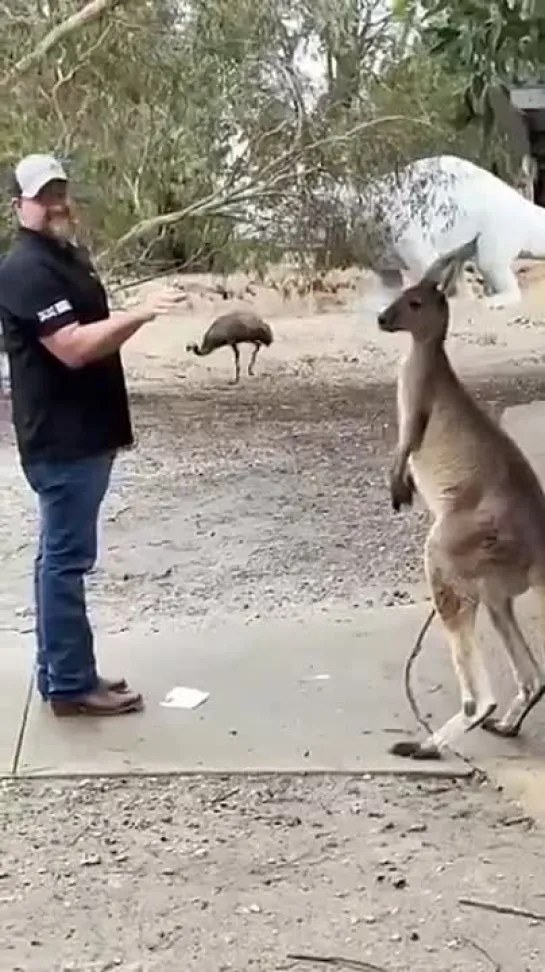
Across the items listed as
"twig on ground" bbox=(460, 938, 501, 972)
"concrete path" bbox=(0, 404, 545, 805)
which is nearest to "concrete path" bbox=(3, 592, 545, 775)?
"concrete path" bbox=(0, 404, 545, 805)

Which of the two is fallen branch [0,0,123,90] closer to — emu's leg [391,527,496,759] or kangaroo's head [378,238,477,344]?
kangaroo's head [378,238,477,344]

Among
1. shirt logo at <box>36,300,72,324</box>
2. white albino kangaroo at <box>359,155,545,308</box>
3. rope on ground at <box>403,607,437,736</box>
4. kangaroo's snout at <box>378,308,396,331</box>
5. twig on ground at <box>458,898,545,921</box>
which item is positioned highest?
shirt logo at <box>36,300,72,324</box>

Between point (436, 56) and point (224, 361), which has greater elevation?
point (436, 56)

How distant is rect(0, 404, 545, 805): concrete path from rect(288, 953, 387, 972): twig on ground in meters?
1.23

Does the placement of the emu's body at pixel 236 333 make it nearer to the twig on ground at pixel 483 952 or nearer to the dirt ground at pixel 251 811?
the dirt ground at pixel 251 811

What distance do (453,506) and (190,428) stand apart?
8.79 m

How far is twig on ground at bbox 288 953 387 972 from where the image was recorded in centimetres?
414

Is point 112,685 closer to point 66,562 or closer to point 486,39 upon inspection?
point 66,562

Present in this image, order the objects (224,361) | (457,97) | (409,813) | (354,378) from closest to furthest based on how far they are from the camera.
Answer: (409,813), (457,97), (354,378), (224,361)

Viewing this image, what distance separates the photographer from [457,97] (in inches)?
559

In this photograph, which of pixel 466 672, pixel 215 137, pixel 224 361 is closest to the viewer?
pixel 466 672

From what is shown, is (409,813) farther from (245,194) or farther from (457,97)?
(245,194)

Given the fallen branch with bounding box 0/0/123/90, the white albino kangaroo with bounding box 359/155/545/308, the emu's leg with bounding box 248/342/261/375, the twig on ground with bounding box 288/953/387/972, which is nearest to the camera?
the twig on ground with bounding box 288/953/387/972

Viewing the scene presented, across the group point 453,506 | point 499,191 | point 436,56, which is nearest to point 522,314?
point 499,191
